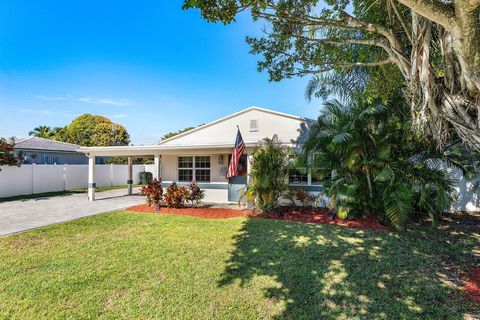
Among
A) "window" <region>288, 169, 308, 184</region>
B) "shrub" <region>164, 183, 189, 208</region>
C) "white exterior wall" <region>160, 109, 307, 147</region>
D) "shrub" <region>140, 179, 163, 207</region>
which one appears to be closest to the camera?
"shrub" <region>140, 179, 163, 207</region>

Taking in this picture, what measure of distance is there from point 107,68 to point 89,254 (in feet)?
31.9

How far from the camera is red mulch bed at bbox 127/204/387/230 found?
8189mm

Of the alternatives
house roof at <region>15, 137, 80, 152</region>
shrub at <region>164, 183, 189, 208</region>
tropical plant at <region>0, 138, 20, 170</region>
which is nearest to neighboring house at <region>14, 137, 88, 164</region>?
house roof at <region>15, 137, 80, 152</region>

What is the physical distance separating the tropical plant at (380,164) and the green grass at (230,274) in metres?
1.00

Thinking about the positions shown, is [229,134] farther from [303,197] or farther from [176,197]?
[303,197]

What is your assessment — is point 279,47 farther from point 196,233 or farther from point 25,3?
point 25,3

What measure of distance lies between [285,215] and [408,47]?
6.41 m

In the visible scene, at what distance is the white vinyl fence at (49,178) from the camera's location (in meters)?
14.7

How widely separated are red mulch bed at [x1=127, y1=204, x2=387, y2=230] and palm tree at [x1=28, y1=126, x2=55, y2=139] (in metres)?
31.6

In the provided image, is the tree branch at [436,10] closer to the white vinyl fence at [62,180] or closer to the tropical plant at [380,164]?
the tropical plant at [380,164]

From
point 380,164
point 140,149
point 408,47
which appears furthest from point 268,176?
point 140,149

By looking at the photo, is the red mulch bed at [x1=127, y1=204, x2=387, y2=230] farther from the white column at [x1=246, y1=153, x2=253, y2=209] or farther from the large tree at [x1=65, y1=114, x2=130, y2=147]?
the large tree at [x1=65, y1=114, x2=130, y2=147]

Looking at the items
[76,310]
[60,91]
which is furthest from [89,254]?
[60,91]

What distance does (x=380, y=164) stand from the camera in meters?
7.87
